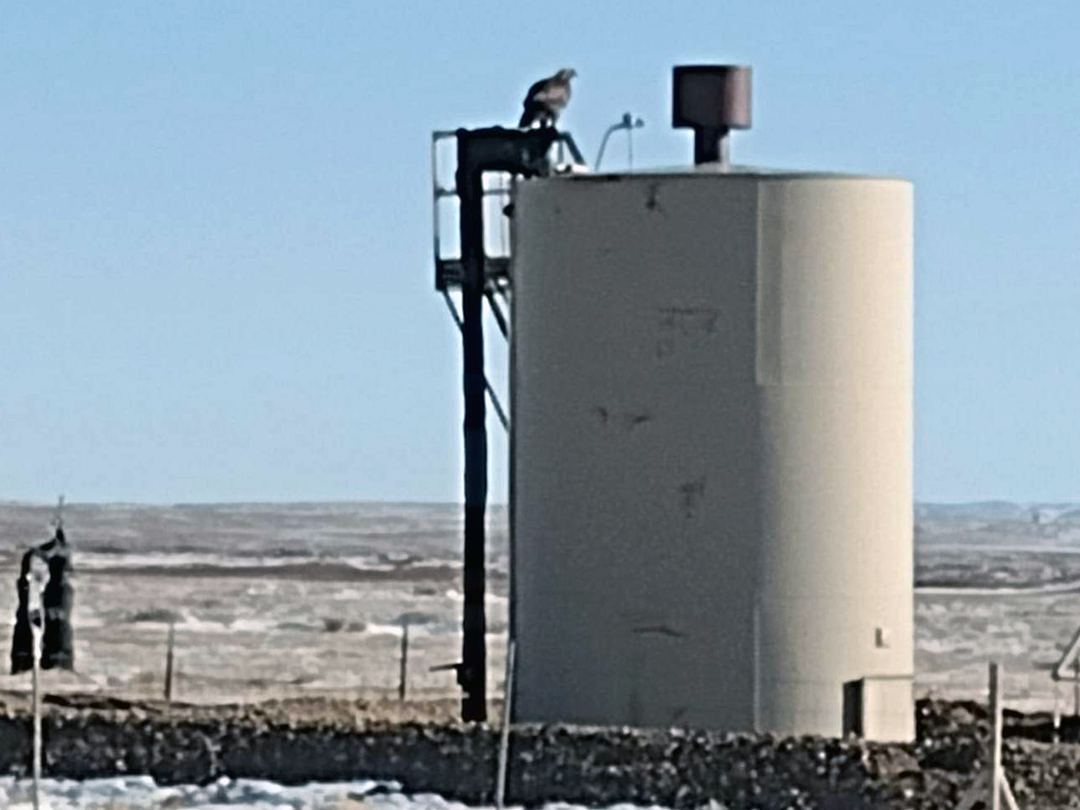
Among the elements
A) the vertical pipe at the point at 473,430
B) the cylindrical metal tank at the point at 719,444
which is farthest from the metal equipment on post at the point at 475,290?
the cylindrical metal tank at the point at 719,444

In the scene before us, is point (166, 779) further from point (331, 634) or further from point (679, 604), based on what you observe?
point (331, 634)

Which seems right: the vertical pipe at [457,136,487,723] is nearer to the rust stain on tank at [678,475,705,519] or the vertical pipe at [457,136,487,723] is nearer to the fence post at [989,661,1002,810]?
the rust stain on tank at [678,475,705,519]

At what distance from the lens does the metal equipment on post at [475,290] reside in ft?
71.7

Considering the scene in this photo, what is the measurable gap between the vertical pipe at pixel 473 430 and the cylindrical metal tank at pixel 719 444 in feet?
5.45

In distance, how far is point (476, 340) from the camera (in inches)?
875

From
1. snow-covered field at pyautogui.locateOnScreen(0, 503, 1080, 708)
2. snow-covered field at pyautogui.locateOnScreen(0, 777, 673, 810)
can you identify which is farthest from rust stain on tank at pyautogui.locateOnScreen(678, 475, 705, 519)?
snow-covered field at pyautogui.locateOnScreen(0, 503, 1080, 708)

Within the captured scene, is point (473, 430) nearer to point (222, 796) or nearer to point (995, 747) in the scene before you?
point (222, 796)

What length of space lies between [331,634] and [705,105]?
25893 mm

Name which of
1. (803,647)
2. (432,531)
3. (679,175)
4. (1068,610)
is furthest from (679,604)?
(432,531)

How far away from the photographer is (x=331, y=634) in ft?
152

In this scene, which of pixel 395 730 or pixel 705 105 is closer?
pixel 395 730

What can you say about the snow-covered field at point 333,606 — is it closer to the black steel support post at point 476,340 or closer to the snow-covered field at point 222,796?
the black steel support post at point 476,340

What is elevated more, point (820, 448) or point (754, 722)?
point (820, 448)

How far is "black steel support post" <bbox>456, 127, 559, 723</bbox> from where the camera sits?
2186cm
